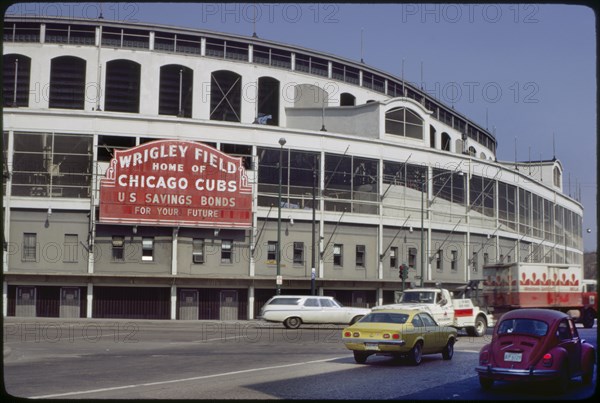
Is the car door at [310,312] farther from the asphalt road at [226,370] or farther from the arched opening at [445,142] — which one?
the arched opening at [445,142]

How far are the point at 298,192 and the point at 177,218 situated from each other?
9.32 metres

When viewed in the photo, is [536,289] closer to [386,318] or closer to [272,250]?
[386,318]

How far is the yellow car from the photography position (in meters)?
21.1

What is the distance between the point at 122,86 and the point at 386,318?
Answer: 40.7 meters

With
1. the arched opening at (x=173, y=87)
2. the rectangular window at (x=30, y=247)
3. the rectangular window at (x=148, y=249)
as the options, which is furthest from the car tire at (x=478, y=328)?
the arched opening at (x=173, y=87)

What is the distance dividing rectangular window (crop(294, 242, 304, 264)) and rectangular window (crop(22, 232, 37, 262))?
57.1 feet

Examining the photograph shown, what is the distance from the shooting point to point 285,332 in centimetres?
3803

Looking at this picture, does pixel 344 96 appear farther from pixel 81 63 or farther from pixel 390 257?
pixel 81 63

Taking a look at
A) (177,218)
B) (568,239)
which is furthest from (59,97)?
(568,239)

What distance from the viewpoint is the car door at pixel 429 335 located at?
21.9 meters

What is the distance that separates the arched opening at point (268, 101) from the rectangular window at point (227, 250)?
12852 mm

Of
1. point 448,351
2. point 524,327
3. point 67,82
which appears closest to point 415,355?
point 448,351

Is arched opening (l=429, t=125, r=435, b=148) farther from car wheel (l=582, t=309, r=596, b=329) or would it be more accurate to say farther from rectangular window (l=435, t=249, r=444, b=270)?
car wheel (l=582, t=309, r=596, b=329)

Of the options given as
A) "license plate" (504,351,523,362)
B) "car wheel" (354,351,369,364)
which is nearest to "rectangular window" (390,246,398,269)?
"car wheel" (354,351,369,364)
